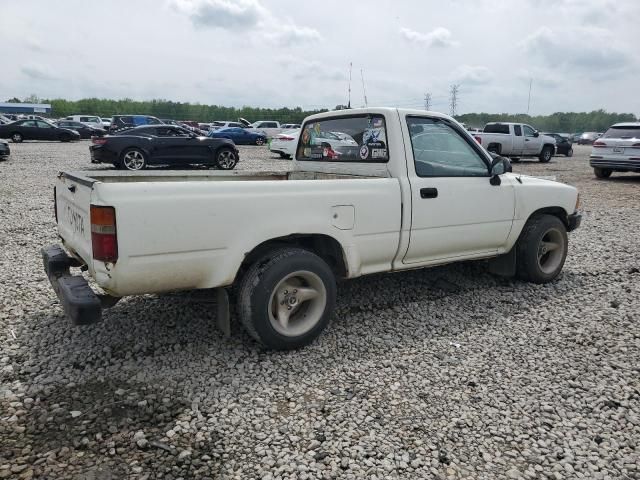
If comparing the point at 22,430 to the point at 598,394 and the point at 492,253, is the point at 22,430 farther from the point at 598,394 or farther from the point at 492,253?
the point at 492,253

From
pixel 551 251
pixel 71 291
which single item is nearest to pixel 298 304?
pixel 71 291

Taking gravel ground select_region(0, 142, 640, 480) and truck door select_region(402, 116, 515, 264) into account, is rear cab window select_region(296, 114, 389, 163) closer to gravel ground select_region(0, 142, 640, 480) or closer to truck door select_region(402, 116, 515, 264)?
truck door select_region(402, 116, 515, 264)

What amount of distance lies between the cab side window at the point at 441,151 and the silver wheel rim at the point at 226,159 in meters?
12.9

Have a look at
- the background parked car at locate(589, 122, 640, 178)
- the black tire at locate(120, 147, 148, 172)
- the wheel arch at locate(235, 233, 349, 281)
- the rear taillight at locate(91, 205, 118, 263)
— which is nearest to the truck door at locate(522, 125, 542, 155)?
the background parked car at locate(589, 122, 640, 178)

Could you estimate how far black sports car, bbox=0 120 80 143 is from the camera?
27641 millimetres

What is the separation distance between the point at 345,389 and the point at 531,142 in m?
22.1

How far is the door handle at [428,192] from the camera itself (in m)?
4.12

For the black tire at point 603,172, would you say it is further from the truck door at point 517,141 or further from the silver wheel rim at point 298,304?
the silver wheel rim at point 298,304

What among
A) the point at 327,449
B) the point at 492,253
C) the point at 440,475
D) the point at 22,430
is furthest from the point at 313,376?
the point at 492,253

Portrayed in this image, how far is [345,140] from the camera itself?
471 centimetres

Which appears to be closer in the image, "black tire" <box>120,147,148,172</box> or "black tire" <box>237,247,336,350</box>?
"black tire" <box>237,247,336,350</box>

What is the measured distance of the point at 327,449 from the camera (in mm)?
2660

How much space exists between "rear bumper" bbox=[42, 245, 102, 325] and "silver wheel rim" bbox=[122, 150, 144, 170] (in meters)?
11.6

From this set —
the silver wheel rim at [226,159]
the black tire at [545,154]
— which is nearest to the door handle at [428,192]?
the silver wheel rim at [226,159]
